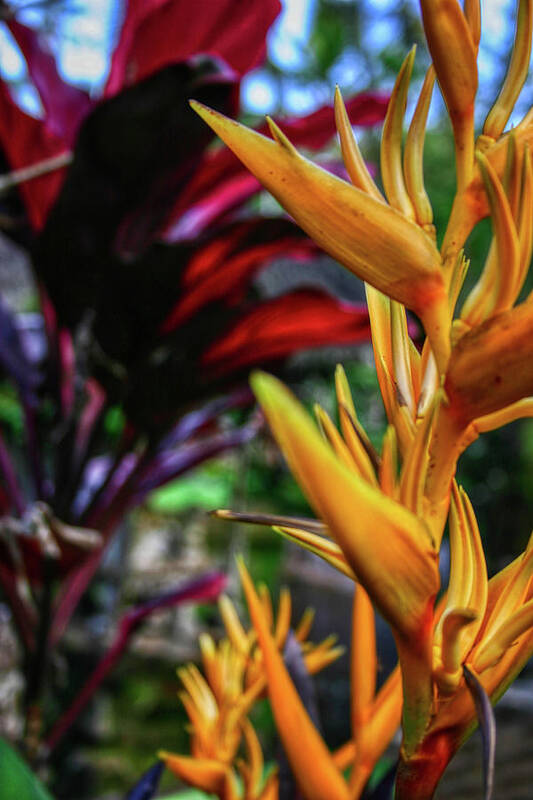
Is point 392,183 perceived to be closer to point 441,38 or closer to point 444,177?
point 441,38

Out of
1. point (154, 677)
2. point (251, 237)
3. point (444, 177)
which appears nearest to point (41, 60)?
point (251, 237)

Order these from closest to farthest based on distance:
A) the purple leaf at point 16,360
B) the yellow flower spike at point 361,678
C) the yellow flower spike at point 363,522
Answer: the yellow flower spike at point 363,522 < the yellow flower spike at point 361,678 < the purple leaf at point 16,360

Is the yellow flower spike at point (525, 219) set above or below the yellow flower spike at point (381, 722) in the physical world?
above

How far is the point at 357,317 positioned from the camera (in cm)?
58

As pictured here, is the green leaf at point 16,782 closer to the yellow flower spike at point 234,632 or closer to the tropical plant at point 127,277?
the yellow flower spike at point 234,632

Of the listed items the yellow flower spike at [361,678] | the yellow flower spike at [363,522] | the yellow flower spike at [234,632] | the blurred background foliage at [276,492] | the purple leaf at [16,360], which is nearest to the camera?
the yellow flower spike at [363,522]

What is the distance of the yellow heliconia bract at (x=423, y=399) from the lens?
16 centimetres

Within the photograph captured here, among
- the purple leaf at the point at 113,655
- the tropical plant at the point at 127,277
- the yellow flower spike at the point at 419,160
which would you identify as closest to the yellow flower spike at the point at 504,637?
the yellow flower spike at the point at 419,160

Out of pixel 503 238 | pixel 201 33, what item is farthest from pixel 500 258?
pixel 201 33

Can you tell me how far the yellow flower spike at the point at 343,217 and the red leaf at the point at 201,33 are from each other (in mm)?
474

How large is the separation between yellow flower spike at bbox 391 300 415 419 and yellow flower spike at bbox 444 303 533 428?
0.08 feet

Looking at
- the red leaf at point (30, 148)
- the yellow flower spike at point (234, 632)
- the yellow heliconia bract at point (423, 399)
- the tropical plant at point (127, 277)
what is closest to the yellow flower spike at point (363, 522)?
the yellow heliconia bract at point (423, 399)

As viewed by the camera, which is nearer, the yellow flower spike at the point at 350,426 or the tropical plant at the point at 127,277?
the yellow flower spike at the point at 350,426

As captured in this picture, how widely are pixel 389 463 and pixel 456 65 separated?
0.35 feet
